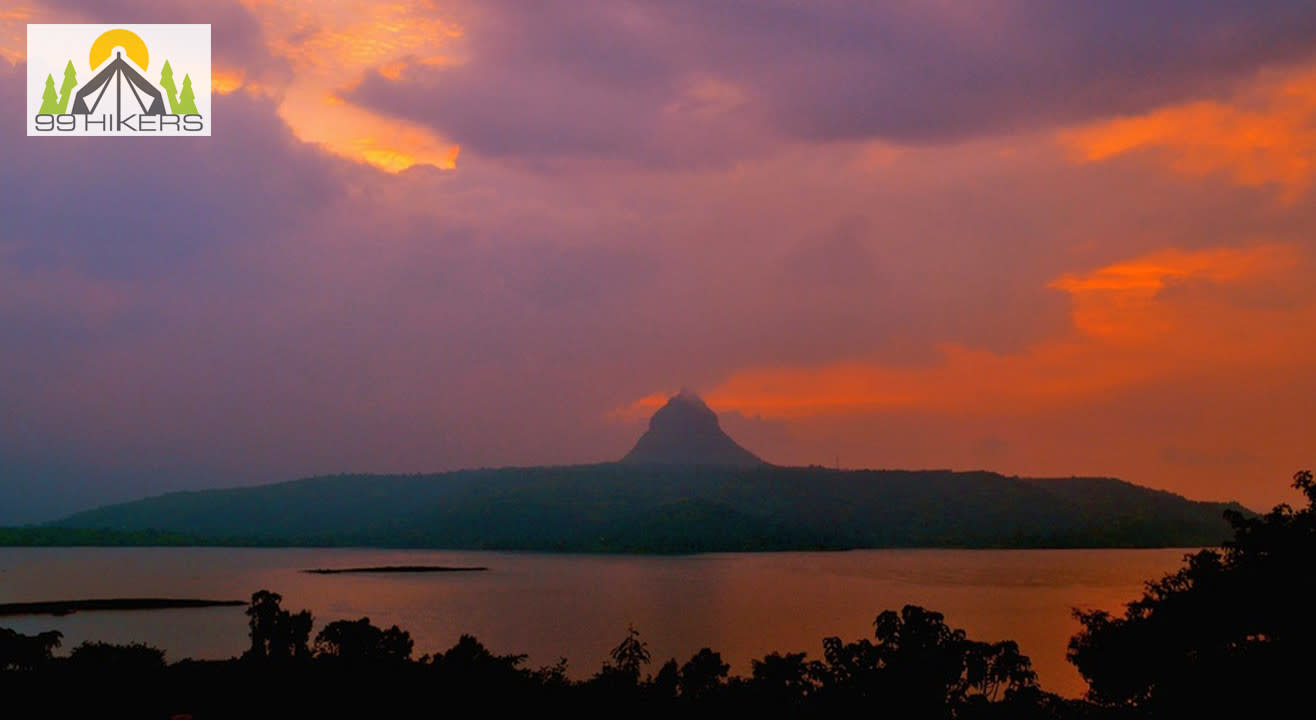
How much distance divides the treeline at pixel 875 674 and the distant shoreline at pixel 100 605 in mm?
69397

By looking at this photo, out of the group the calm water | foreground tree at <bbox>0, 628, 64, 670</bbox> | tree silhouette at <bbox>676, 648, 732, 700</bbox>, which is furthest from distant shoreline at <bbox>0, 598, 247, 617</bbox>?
tree silhouette at <bbox>676, 648, 732, 700</bbox>

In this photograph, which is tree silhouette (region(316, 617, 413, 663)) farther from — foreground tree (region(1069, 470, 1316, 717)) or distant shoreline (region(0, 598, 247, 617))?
distant shoreline (region(0, 598, 247, 617))

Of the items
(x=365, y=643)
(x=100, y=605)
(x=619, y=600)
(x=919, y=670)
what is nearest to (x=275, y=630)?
(x=365, y=643)

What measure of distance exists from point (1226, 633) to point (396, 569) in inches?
6225

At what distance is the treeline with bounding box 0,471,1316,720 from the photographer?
23.9m

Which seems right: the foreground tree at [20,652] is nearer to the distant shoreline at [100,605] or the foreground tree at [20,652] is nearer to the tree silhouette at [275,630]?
the tree silhouette at [275,630]

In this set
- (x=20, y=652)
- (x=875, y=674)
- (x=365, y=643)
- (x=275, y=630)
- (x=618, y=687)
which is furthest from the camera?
(x=275, y=630)

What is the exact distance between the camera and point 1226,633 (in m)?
25.2

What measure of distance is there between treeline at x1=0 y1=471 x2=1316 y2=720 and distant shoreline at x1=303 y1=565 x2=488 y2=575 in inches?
4788

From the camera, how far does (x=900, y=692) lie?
1340 inches

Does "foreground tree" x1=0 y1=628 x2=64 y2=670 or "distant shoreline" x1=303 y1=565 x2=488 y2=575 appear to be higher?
"foreground tree" x1=0 y1=628 x2=64 y2=670

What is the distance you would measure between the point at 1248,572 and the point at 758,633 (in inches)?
2328

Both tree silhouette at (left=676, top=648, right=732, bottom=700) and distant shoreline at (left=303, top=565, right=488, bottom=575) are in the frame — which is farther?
distant shoreline at (left=303, top=565, right=488, bottom=575)

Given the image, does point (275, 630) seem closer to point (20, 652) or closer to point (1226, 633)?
point (20, 652)
